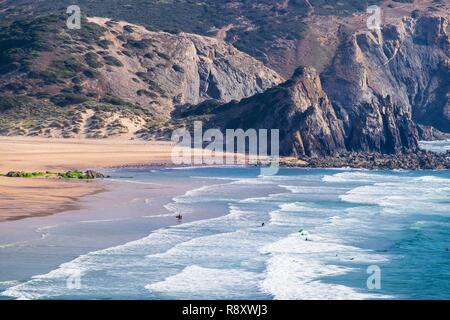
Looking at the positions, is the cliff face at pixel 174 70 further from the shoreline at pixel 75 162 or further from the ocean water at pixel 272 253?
the ocean water at pixel 272 253

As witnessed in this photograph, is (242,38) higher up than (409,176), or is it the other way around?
(242,38)

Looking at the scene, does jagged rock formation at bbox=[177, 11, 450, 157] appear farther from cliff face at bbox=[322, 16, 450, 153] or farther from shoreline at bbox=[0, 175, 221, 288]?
shoreline at bbox=[0, 175, 221, 288]

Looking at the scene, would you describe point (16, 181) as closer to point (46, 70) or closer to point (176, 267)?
point (176, 267)

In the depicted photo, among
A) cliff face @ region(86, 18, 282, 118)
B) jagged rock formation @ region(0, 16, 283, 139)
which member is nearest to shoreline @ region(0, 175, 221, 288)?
jagged rock formation @ region(0, 16, 283, 139)

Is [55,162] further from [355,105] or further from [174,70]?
[174,70]

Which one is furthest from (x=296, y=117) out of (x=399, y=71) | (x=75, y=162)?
(x=399, y=71)
